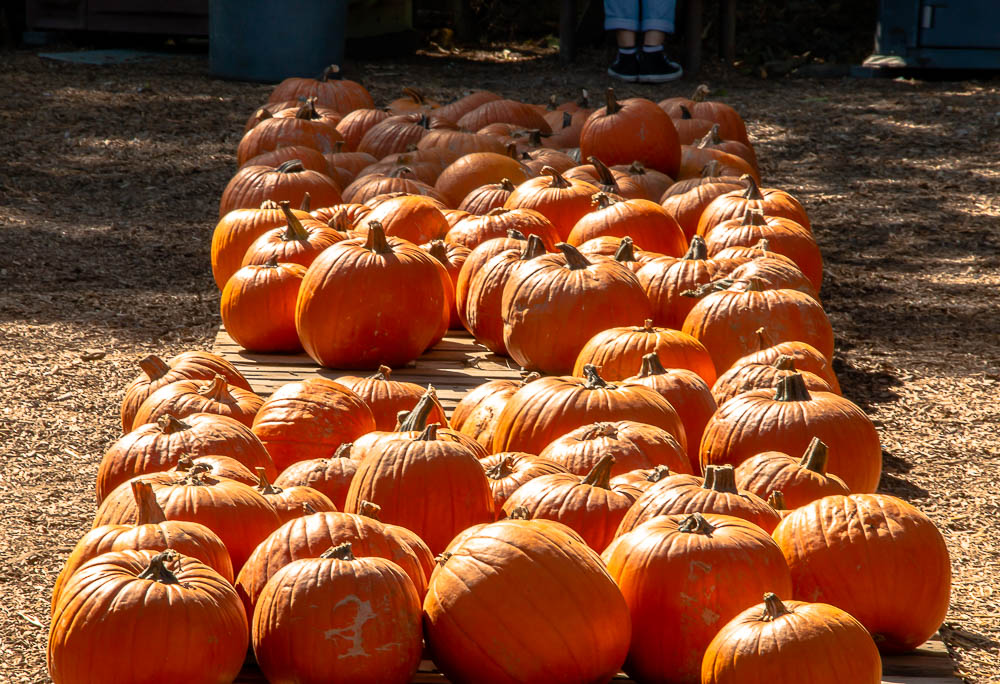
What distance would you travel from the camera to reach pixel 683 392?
3.20m

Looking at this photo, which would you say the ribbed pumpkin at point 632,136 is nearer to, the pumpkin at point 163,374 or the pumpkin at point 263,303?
the pumpkin at point 263,303

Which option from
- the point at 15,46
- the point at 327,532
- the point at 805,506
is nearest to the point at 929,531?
the point at 805,506

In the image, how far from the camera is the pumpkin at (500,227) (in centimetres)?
438

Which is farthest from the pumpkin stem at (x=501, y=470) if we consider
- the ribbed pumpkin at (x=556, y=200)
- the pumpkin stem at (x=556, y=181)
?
the pumpkin stem at (x=556, y=181)

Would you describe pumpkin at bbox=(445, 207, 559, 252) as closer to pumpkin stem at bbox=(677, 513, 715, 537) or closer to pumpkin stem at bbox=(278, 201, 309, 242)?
pumpkin stem at bbox=(278, 201, 309, 242)

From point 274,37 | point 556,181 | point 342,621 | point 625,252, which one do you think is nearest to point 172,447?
point 342,621

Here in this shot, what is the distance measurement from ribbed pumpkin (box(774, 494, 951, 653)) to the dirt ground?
4cm

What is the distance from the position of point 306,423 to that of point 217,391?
0.95 feet

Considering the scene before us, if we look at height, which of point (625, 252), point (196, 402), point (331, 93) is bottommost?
point (196, 402)

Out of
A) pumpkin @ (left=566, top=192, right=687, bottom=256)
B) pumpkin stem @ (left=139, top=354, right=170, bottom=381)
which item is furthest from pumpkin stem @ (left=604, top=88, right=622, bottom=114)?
pumpkin stem @ (left=139, top=354, right=170, bottom=381)

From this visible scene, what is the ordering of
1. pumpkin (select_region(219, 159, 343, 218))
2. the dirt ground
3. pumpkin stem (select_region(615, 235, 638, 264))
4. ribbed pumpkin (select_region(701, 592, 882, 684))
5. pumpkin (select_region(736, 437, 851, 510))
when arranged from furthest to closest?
pumpkin (select_region(219, 159, 343, 218)), pumpkin stem (select_region(615, 235, 638, 264)), the dirt ground, pumpkin (select_region(736, 437, 851, 510)), ribbed pumpkin (select_region(701, 592, 882, 684))

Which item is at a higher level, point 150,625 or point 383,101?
point 383,101

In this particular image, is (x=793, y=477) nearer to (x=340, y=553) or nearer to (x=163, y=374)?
(x=340, y=553)

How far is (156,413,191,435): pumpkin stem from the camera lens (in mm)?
2850
